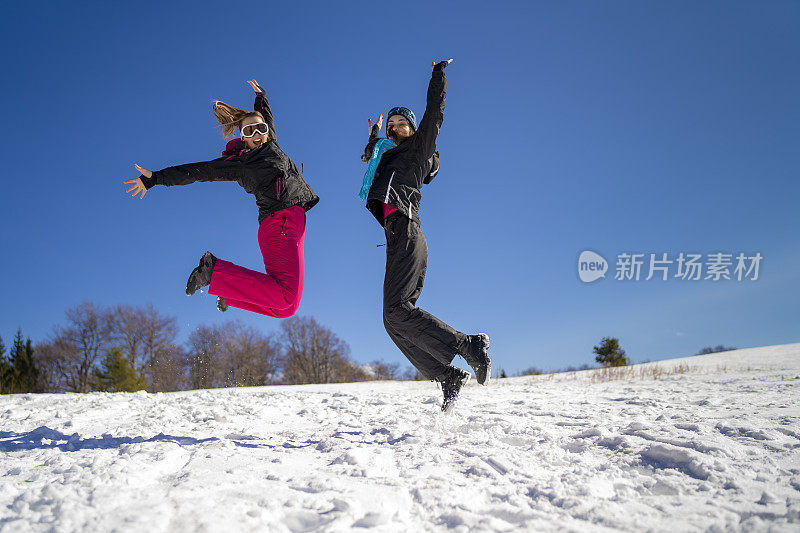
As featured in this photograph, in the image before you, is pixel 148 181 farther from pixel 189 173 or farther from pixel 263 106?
pixel 263 106

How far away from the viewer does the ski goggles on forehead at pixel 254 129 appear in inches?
152

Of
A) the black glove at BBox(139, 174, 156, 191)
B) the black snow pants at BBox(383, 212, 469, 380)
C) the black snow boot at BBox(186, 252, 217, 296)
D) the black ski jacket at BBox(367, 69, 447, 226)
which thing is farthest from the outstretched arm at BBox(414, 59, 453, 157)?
the black glove at BBox(139, 174, 156, 191)

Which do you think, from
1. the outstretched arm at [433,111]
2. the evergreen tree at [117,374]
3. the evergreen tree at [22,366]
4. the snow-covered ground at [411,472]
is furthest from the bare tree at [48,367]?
the outstretched arm at [433,111]

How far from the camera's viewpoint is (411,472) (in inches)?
82.1

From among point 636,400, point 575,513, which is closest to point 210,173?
point 575,513

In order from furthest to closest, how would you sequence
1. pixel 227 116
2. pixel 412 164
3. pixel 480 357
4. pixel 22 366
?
pixel 22 366
pixel 227 116
pixel 412 164
pixel 480 357

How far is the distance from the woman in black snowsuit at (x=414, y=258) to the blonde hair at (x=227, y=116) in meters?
1.45

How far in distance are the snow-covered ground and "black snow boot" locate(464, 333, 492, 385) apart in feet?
1.13

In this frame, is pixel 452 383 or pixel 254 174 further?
pixel 254 174

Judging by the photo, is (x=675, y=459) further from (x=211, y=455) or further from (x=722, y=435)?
(x=211, y=455)

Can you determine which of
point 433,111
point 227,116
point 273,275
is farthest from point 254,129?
point 433,111

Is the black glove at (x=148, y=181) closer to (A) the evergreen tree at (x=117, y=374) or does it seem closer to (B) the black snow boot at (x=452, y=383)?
(B) the black snow boot at (x=452, y=383)

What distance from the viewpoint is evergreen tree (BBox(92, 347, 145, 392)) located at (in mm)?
23688

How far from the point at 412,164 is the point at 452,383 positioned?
5.76 ft
